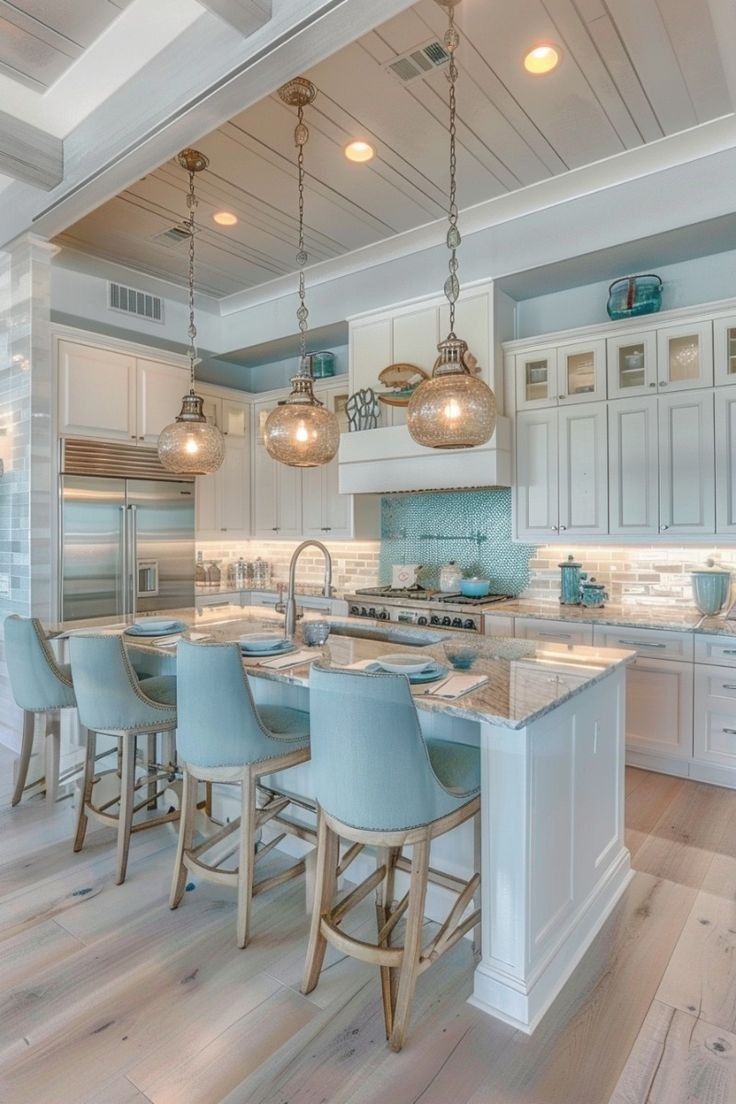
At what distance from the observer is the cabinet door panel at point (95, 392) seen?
4.17 metres

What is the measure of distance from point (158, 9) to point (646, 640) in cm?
372

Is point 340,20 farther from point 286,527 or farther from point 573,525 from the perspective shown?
point 286,527

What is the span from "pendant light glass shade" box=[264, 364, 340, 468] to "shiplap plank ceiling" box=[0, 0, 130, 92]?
157 cm

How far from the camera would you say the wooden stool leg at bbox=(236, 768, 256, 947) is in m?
2.07

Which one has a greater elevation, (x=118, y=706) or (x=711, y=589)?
(x=711, y=589)

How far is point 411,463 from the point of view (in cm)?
443

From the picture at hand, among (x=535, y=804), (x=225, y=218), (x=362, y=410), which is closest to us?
(x=535, y=804)

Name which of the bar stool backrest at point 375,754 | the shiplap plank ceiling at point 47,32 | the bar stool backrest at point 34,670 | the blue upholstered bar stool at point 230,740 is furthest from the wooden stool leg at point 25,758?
the shiplap plank ceiling at point 47,32

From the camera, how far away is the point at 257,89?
2346 millimetres

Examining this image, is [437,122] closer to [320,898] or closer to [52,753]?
[320,898]

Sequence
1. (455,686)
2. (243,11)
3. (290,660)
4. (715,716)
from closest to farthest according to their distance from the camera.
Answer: (455,686), (243,11), (290,660), (715,716)

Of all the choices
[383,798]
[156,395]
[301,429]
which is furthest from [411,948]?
[156,395]

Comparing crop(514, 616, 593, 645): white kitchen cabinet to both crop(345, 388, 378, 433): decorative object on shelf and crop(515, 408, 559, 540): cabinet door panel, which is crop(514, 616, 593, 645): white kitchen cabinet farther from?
crop(345, 388, 378, 433): decorative object on shelf

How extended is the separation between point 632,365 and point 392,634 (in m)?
2.35
